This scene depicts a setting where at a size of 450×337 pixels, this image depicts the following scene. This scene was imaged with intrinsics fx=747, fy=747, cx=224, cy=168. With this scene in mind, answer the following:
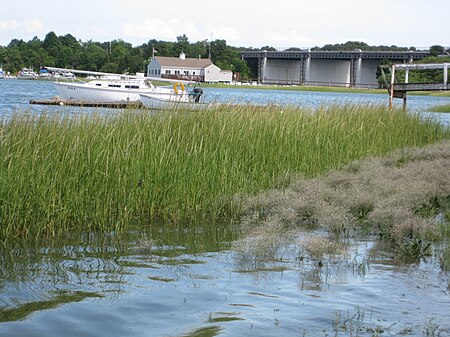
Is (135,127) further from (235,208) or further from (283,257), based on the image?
(283,257)

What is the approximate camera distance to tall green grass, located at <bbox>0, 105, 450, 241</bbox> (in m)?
8.76

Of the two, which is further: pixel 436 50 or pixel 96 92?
pixel 436 50

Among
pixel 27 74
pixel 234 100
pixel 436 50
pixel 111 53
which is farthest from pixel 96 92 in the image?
pixel 436 50

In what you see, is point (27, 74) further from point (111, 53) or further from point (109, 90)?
point (109, 90)

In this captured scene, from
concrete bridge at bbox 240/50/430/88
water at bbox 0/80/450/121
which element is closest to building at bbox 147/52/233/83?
concrete bridge at bbox 240/50/430/88

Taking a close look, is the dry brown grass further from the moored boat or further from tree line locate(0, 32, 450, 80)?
tree line locate(0, 32, 450, 80)

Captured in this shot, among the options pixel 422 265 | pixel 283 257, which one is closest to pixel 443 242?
pixel 422 265

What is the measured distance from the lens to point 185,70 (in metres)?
129

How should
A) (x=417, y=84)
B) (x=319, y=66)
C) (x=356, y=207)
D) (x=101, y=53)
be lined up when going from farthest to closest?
1. (x=319, y=66)
2. (x=101, y=53)
3. (x=417, y=84)
4. (x=356, y=207)

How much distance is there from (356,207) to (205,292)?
4.28 metres

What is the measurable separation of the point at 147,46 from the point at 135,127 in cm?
14783

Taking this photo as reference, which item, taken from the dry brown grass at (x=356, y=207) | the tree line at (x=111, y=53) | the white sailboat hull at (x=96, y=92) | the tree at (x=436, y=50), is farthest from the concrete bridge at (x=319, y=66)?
the dry brown grass at (x=356, y=207)

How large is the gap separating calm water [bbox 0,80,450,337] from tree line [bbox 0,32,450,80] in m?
83.4

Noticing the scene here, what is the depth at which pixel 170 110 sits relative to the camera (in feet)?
41.8
